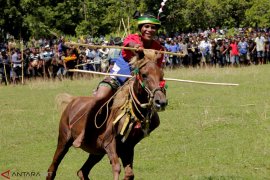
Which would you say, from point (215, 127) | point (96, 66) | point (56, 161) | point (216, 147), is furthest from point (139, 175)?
point (96, 66)

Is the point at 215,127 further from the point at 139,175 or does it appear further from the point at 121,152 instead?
the point at 121,152

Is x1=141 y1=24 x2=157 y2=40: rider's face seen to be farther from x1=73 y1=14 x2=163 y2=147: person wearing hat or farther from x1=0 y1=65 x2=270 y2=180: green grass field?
x1=0 y1=65 x2=270 y2=180: green grass field

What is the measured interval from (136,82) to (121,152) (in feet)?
3.54

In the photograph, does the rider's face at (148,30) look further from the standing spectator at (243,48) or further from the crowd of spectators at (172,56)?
the standing spectator at (243,48)

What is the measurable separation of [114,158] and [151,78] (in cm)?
124

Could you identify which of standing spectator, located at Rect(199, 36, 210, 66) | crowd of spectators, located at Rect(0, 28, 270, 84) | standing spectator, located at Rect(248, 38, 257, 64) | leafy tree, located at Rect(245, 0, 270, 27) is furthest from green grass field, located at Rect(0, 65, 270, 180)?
leafy tree, located at Rect(245, 0, 270, 27)

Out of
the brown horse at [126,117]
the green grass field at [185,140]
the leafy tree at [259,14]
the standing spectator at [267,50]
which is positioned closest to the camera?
the brown horse at [126,117]

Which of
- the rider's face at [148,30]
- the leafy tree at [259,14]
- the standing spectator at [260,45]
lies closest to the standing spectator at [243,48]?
the standing spectator at [260,45]

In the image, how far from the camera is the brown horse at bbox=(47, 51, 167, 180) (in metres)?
8.52

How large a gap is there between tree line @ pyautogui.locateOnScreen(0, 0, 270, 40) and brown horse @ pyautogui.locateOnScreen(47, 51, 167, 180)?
1388 inches

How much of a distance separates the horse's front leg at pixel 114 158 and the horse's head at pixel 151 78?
0.84 m

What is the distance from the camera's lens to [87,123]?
963 cm

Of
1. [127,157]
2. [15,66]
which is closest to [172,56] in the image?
→ [15,66]

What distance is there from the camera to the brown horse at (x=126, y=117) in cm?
852
